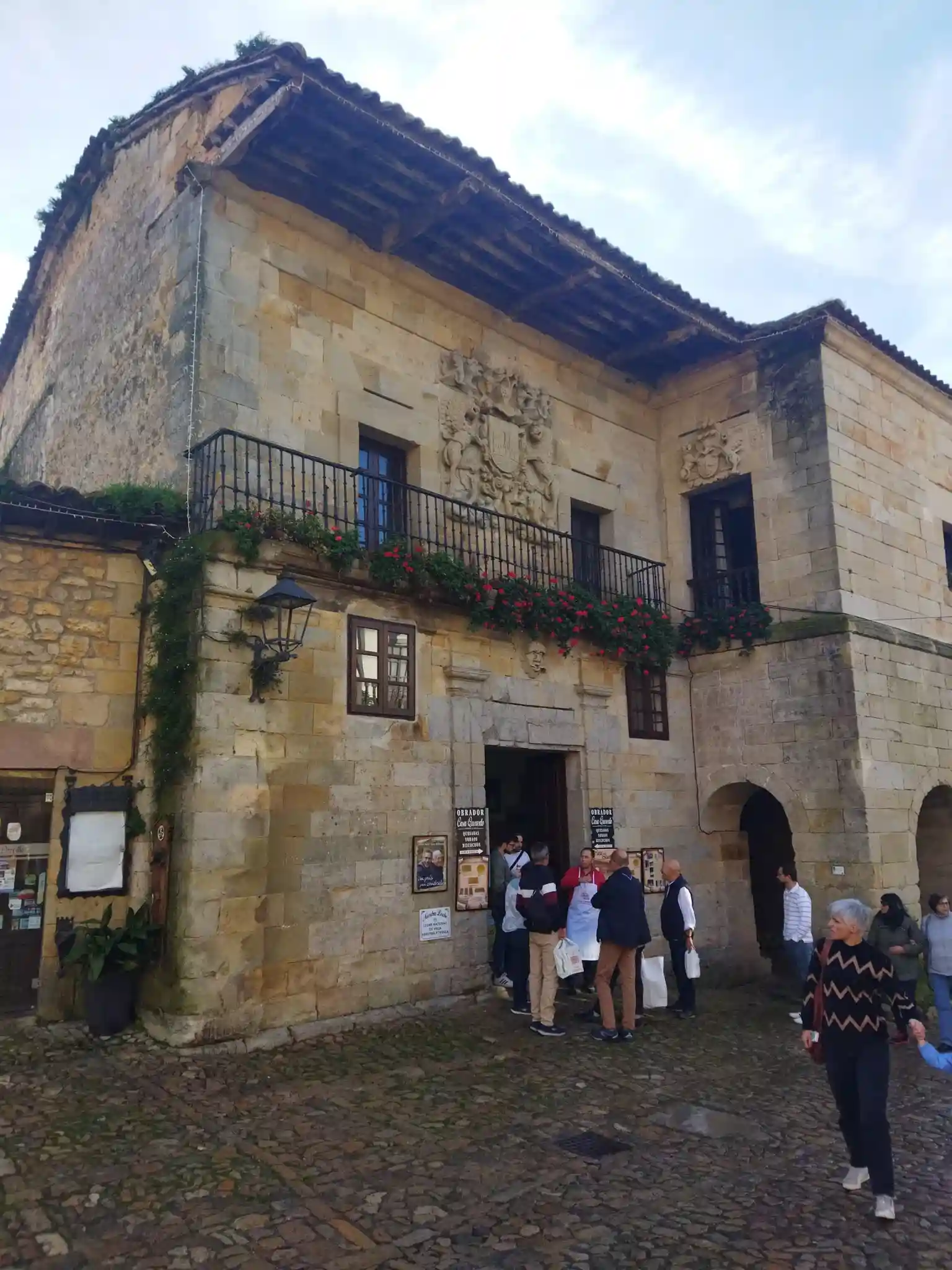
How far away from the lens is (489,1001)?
9.47 m

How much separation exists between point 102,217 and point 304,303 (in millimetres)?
4023

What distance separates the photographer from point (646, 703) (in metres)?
12.4

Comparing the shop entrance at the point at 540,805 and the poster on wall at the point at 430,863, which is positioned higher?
the shop entrance at the point at 540,805

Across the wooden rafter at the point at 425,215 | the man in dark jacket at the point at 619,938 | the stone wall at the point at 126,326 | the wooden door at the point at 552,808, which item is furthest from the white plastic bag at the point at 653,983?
the wooden rafter at the point at 425,215

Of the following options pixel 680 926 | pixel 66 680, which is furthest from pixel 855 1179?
pixel 66 680

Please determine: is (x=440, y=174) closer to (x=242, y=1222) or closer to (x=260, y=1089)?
(x=260, y=1089)

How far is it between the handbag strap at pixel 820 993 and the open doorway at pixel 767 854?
9639 millimetres

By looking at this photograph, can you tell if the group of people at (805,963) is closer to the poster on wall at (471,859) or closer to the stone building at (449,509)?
the poster on wall at (471,859)

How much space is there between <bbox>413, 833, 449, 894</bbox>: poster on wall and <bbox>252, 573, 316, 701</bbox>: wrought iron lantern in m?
2.28

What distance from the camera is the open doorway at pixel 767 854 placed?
47.3ft

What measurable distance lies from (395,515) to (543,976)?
512cm

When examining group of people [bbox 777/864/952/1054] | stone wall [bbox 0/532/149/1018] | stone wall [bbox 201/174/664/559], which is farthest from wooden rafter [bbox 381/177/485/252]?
group of people [bbox 777/864/952/1054]

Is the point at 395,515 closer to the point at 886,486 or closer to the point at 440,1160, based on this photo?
the point at 440,1160

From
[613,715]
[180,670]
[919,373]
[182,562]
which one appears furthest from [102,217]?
[919,373]
